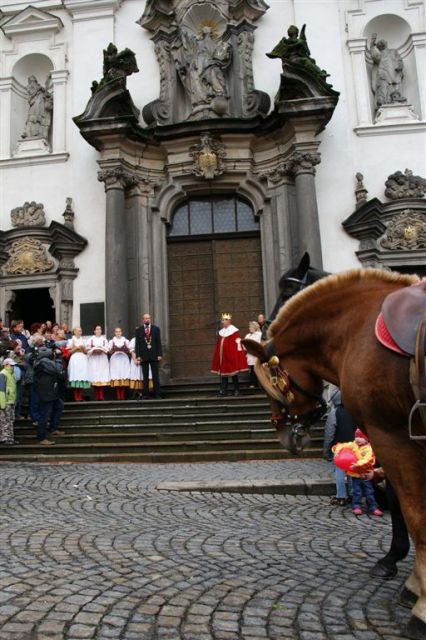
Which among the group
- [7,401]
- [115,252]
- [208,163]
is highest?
[208,163]

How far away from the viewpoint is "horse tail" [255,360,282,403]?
3.38 metres

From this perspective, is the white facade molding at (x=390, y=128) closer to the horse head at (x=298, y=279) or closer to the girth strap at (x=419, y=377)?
the horse head at (x=298, y=279)

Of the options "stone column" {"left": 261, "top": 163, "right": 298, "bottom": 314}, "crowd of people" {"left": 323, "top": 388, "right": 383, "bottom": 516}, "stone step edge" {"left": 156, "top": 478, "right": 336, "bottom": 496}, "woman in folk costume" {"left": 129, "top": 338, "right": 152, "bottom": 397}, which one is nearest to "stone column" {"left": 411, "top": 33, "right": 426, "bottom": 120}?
"stone column" {"left": 261, "top": 163, "right": 298, "bottom": 314}

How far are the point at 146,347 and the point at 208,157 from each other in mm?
5614

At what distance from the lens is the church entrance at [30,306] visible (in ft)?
51.0

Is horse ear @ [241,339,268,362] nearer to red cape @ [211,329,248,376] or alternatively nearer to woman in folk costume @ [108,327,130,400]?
red cape @ [211,329,248,376]

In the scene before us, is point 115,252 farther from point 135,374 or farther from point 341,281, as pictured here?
point 341,281

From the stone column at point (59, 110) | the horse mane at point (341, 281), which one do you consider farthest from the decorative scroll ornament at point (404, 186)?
the horse mane at point (341, 281)

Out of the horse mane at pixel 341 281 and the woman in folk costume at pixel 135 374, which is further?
the woman in folk costume at pixel 135 374

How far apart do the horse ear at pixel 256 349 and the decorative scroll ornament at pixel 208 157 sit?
→ 11.8 metres

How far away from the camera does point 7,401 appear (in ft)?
30.7

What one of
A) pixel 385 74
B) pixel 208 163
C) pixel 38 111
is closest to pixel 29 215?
pixel 38 111

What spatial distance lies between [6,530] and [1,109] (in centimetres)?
1522

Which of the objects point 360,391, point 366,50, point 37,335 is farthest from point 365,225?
point 360,391
